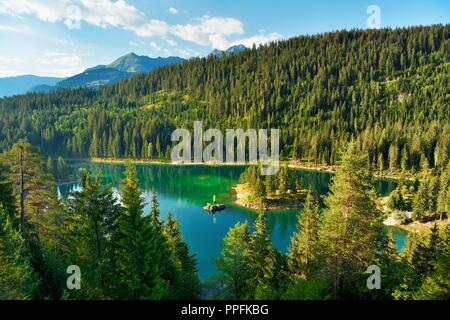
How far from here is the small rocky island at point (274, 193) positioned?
90500 mm

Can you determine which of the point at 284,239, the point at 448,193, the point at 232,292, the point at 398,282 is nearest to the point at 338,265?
the point at 398,282

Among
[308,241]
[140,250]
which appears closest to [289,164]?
[308,241]

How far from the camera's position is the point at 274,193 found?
94.8 metres

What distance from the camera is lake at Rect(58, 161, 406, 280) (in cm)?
6681

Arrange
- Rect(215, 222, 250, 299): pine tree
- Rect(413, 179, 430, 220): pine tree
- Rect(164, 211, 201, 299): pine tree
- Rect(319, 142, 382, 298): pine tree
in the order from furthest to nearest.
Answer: Rect(413, 179, 430, 220): pine tree
Rect(215, 222, 250, 299): pine tree
Rect(164, 211, 201, 299): pine tree
Rect(319, 142, 382, 298): pine tree

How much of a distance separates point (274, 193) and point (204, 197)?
24.9 metres

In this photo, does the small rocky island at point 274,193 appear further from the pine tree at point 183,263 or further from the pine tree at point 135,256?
the pine tree at point 135,256

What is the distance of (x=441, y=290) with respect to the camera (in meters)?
16.5

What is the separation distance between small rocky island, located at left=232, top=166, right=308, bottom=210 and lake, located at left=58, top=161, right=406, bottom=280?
12.6 feet

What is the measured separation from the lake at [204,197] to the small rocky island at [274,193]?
3.84 meters

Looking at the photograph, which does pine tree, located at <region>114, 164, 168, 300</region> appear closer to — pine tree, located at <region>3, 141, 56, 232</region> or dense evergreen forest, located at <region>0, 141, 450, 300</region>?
dense evergreen forest, located at <region>0, 141, 450, 300</region>

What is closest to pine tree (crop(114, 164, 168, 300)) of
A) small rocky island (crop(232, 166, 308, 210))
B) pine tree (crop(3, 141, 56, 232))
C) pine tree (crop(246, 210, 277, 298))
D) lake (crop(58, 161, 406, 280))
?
lake (crop(58, 161, 406, 280))
